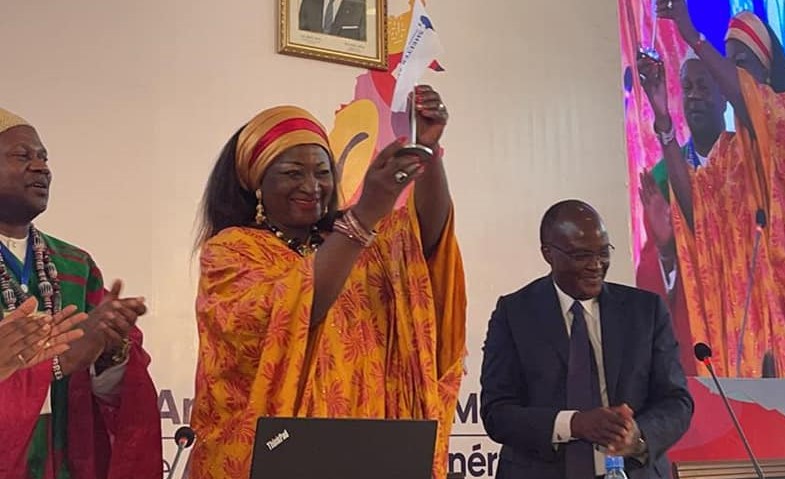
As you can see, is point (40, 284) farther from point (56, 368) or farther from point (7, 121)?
point (7, 121)

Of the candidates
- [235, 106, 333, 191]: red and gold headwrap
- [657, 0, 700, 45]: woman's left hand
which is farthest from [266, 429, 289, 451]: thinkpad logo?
[657, 0, 700, 45]: woman's left hand

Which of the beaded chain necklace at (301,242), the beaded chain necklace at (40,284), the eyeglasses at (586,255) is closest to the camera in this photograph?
the beaded chain necklace at (301,242)

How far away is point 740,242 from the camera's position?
502 centimetres

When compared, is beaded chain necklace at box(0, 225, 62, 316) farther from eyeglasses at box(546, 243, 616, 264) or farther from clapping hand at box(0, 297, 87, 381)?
eyeglasses at box(546, 243, 616, 264)

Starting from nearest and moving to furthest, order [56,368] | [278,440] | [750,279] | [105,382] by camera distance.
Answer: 1. [278,440]
2. [56,368]
3. [105,382]
4. [750,279]

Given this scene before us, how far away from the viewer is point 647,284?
15.2 ft

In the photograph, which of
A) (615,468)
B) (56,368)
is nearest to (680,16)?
(615,468)

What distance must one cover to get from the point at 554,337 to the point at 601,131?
2318mm

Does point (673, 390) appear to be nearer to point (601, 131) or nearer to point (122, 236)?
point (122, 236)

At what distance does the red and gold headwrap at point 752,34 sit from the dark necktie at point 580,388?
319 centimetres

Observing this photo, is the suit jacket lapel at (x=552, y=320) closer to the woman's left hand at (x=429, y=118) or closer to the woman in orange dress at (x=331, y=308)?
the woman in orange dress at (x=331, y=308)

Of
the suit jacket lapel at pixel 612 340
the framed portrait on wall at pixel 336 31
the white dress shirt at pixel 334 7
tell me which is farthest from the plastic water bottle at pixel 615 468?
the white dress shirt at pixel 334 7

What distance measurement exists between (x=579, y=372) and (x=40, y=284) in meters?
1.32

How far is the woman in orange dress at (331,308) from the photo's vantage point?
1710 mm
